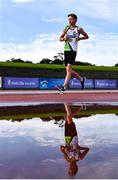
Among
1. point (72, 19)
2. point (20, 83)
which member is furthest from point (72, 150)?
point (20, 83)

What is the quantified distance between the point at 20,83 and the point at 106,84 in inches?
356

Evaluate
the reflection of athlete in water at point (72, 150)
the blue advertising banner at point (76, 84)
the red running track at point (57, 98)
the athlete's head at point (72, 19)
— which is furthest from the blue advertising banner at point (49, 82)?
the reflection of athlete in water at point (72, 150)

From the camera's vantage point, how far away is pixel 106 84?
38.0 m

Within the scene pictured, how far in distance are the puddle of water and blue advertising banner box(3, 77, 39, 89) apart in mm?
25357

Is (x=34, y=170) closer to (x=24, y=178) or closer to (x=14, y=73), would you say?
(x=24, y=178)

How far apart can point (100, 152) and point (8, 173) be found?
0.91 m

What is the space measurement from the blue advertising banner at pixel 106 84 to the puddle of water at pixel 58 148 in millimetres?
31314

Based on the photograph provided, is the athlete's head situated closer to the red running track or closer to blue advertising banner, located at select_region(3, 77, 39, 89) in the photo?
the red running track

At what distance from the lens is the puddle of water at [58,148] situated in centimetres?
259

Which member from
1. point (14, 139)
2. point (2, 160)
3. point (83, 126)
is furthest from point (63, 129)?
point (2, 160)

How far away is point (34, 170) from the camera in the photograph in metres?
2.62

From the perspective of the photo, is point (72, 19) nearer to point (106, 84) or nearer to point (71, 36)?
point (71, 36)

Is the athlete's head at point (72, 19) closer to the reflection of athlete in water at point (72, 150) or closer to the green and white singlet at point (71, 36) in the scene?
the green and white singlet at point (71, 36)

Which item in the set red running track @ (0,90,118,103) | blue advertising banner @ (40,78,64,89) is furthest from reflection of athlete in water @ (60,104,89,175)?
blue advertising banner @ (40,78,64,89)
